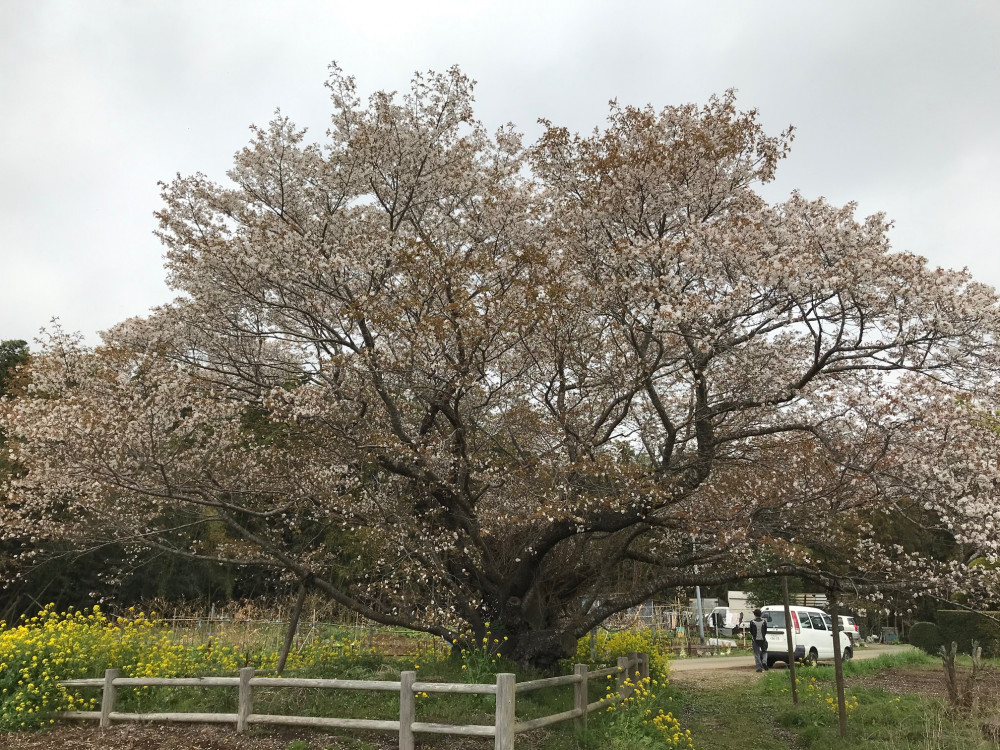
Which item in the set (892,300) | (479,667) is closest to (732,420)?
(892,300)

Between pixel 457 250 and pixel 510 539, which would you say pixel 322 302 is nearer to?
pixel 457 250

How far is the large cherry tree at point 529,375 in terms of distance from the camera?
873cm

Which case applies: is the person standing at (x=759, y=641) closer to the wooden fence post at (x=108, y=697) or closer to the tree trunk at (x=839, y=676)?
the tree trunk at (x=839, y=676)

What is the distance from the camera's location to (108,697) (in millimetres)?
8648

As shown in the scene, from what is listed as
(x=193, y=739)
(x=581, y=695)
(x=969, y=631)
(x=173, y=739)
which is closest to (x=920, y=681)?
(x=969, y=631)

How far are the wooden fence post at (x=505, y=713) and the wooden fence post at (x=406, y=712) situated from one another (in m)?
0.91

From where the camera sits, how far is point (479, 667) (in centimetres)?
933

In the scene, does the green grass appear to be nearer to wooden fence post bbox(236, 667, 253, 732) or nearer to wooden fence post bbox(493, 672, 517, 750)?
wooden fence post bbox(493, 672, 517, 750)

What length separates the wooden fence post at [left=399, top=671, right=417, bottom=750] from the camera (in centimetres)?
713

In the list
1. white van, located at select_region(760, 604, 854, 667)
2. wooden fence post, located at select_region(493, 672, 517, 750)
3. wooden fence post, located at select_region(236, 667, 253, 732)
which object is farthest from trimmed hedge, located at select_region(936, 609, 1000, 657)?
wooden fence post, located at select_region(236, 667, 253, 732)

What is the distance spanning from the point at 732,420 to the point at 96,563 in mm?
22653

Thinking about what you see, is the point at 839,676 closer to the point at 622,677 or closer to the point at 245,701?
the point at 622,677

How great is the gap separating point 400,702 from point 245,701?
190 cm

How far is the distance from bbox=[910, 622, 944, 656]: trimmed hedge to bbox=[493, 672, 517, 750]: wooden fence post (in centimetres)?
1918
